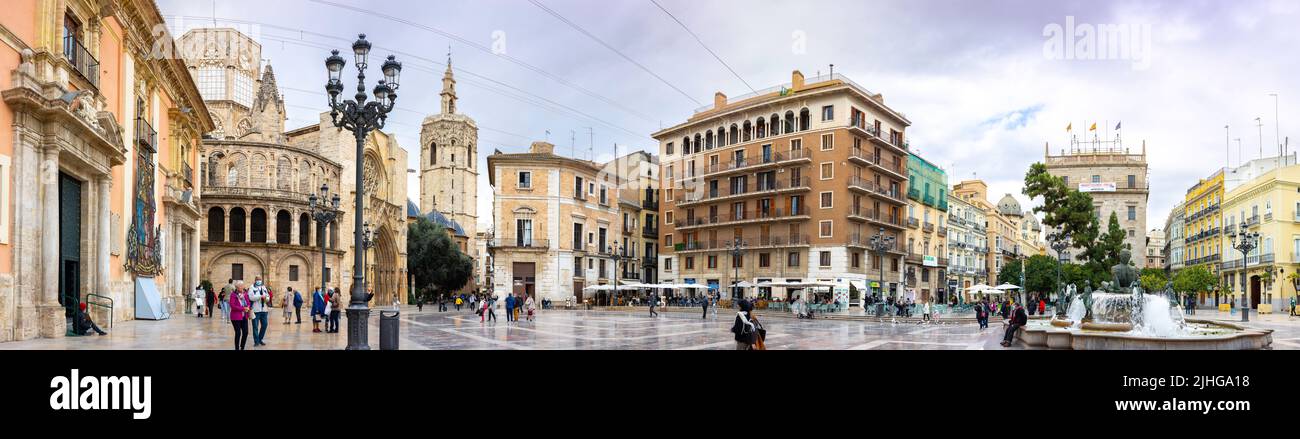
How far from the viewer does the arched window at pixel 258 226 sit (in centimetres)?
4282

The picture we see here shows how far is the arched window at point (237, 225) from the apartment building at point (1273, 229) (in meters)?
56.9

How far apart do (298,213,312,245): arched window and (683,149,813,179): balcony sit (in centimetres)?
2545

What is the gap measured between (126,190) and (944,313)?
31.0m

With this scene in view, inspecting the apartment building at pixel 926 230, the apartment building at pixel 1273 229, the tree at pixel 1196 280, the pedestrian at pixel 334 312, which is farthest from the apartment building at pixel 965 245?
the pedestrian at pixel 334 312

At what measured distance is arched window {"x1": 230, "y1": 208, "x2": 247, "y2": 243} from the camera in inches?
1660

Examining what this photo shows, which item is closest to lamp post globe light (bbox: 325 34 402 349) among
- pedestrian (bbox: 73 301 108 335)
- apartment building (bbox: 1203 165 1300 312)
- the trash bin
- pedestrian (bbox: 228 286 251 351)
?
the trash bin

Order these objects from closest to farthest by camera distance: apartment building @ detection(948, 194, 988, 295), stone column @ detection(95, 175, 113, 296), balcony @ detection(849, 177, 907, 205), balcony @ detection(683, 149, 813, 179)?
stone column @ detection(95, 175, 113, 296), balcony @ detection(849, 177, 907, 205), balcony @ detection(683, 149, 813, 179), apartment building @ detection(948, 194, 988, 295)

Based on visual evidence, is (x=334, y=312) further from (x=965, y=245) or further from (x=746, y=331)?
(x=965, y=245)

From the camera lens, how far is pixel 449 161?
285 ft

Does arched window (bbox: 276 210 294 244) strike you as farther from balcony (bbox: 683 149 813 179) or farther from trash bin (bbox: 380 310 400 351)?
trash bin (bbox: 380 310 400 351)

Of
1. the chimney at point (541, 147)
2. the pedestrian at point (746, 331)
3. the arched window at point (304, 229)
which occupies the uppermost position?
the chimney at point (541, 147)

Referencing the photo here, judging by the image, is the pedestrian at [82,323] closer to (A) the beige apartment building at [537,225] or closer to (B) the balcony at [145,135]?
(B) the balcony at [145,135]
